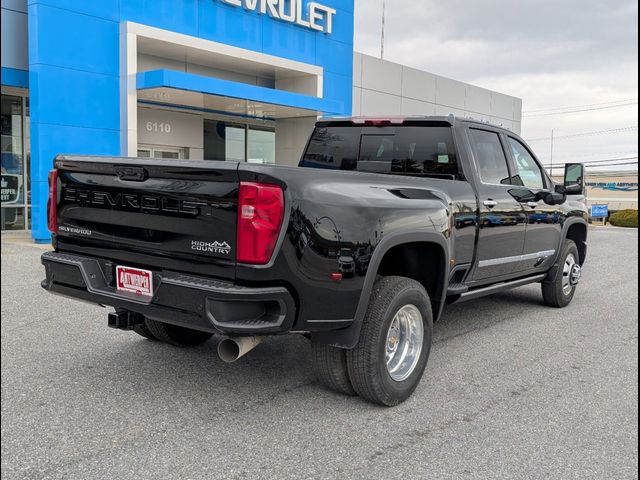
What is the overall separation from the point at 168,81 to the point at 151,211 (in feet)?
34.9

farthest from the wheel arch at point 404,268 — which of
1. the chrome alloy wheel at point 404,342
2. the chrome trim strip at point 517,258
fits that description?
the chrome trim strip at point 517,258

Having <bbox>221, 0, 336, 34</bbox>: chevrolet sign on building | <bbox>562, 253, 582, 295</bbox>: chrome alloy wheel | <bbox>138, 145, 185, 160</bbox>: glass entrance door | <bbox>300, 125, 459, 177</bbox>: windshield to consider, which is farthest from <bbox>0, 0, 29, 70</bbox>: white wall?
<bbox>562, 253, 582, 295</bbox>: chrome alloy wheel

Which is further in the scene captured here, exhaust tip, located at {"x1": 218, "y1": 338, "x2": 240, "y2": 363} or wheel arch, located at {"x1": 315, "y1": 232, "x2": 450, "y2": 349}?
wheel arch, located at {"x1": 315, "y1": 232, "x2": 450, "y2": 349}

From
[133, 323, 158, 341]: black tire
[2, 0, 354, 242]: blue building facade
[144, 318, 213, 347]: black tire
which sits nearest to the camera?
[144, 318, 213, 347]: black tire

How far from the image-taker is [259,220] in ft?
11.2

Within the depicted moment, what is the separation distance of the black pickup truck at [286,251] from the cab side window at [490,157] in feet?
0.47

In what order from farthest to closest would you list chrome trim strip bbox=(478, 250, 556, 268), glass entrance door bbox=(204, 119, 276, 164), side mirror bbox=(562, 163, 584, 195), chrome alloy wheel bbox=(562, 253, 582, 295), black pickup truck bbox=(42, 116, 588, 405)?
glass entrance door bbox=(204, 119, 276, 164), chrome alloy wheel bbox=(562, 253, 582, 295), side mirror bbox=(562, 163, 584, 195), chrome trim strip bbox=(478, 250, 556, 268), black pickup truck bbox=(42, 116, 588, 405)

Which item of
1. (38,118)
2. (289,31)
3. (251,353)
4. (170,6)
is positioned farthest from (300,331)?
(289,31)

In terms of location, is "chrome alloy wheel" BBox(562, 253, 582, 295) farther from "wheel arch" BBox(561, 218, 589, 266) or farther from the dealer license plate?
the dealer license plate

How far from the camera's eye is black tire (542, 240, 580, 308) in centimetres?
718

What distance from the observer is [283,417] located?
3.93 m

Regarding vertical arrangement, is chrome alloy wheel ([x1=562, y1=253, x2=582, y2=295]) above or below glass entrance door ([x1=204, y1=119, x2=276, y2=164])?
below

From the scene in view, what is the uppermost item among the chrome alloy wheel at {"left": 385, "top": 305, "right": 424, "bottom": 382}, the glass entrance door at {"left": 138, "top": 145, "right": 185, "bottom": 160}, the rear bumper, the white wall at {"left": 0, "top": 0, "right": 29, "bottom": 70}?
the white wall at {"left": 0, "top": 0, "right": 29, "bottom": 70}

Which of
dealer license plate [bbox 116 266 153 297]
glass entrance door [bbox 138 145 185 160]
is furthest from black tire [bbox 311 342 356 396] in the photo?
glass entrance door [bbox 138 145 185 160]
